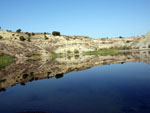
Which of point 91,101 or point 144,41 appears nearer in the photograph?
point 91,101

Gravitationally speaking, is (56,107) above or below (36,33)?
below

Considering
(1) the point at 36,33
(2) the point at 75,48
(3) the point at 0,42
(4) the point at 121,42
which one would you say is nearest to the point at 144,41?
(4) the point at 121,42

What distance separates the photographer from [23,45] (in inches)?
3824

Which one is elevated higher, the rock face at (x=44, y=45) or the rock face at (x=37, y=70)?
the rock face at (x=44, y=45)

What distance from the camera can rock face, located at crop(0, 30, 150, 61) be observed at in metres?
88.3

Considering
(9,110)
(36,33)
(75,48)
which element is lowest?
(9,110)

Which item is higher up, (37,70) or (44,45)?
(44,45)

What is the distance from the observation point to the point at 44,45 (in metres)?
110

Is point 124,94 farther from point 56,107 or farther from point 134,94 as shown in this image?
point 56,107

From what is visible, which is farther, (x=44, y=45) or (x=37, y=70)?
(x=44, y=45)

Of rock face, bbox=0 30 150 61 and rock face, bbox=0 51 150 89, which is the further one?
rock face, bbox=0 30 150 61

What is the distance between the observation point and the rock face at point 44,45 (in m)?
88.3

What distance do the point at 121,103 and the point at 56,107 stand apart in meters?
5.21

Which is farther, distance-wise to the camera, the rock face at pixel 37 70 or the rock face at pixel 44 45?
the rock face at pixel 44 45
